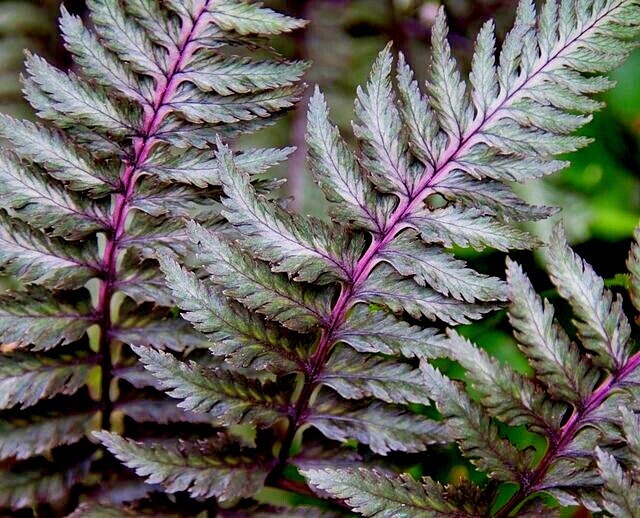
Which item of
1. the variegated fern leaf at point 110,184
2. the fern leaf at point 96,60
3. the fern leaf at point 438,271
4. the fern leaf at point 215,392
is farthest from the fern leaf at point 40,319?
the fern leaf at point 438,271

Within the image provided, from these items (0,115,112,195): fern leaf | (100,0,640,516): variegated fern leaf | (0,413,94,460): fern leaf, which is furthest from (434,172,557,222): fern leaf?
(0,413,94,460): fern leaf

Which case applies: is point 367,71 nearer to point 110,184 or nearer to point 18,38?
point 18,38

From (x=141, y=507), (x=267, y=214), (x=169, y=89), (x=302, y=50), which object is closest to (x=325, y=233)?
(x=267, y=214)

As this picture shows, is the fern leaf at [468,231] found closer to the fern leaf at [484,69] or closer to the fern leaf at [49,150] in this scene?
the fern leaf at [484,69]

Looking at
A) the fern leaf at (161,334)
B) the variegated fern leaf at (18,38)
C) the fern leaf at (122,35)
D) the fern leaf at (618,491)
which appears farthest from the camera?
the variegated fern leaf at (18,38)

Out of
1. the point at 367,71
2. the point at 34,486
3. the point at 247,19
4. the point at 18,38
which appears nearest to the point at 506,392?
the point at 247,19

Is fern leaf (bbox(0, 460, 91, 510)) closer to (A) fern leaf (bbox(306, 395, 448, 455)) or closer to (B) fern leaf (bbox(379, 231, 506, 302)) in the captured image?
(A) fern leaf (bbox(306, 395, 448, 455))

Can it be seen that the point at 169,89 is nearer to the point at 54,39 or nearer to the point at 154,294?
the point at 154,294
